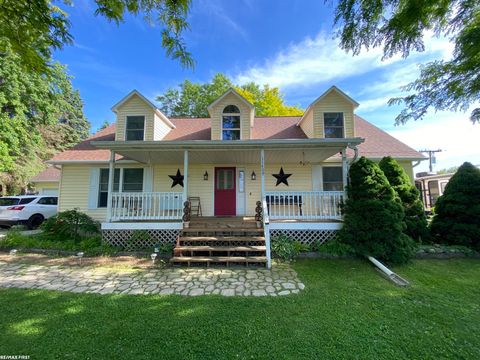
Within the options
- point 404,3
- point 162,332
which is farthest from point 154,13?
point 162,332

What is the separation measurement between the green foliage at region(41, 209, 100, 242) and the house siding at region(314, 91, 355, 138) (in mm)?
9584

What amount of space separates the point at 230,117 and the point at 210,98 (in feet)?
46.0

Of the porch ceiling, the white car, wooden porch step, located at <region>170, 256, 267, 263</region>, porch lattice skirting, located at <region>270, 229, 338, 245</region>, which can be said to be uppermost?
the porch ceiling

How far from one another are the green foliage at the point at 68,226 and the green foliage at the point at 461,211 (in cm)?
1201

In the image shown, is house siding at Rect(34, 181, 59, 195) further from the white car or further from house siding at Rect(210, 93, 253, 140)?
house siding at Rect(210, 93, 253, 140)

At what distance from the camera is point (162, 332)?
2.83m

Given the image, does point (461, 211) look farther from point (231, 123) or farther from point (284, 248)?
point (231, 123)

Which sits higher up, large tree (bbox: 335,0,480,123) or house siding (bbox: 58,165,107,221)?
large tree (bbox: 335,0,480,123)

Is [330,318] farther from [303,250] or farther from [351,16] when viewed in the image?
[351,16]

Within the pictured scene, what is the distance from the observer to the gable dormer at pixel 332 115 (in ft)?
30.1

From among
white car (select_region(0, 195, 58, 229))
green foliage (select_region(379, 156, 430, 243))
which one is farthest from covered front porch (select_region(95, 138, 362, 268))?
white car (select_region(0, 195, 58, 229))

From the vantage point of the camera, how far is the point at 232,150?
719 cm

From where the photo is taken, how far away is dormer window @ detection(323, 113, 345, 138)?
30.4 feet

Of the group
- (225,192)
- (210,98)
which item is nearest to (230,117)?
(225,192)
